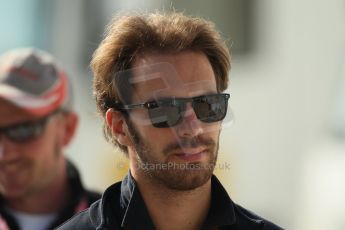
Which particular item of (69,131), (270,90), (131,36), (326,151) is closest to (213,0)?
(270,90)

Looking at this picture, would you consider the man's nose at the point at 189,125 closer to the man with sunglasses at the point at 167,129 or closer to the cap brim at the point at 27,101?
the man with sunglasses at the point at 167,129

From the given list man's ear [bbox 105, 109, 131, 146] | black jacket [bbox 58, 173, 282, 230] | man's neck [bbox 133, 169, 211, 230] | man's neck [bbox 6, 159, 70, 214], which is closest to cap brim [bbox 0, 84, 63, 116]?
man's neck [bbox 6, 159, 70, 214]

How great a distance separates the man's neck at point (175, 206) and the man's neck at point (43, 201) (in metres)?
Result: 1.31

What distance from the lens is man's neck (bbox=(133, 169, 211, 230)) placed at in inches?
121

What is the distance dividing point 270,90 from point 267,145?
59 cm

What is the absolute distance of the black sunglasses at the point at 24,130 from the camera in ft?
13.9

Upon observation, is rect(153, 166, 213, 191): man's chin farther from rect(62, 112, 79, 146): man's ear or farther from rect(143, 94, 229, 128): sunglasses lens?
rect(62, 112, 79, 146): man's ear

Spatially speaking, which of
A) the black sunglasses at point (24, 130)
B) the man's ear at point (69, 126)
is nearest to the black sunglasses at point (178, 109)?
the black sunglasses at point (24, 130)

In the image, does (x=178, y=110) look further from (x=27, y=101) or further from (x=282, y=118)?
(x=282, y=118)

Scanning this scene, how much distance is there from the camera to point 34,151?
4301mm

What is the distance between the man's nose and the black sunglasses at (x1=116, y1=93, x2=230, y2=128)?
1 cm

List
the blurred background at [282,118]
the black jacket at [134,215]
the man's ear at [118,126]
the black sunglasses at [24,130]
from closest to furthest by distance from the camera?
the black jacket at [134,215] → the man's ear at [118,126] → the black sunglasses at [24,130] → the blurred background at [282,118]

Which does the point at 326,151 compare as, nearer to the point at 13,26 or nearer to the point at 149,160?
the point at 13,26

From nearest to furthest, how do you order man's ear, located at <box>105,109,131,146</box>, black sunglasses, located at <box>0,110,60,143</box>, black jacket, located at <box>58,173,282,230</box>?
black jacket, located at <box>58,173,282,230</box>, man's ear, located at <box>105,109,131,146</box>, black sunglasses, located at <box>0,110,60,143</box>
